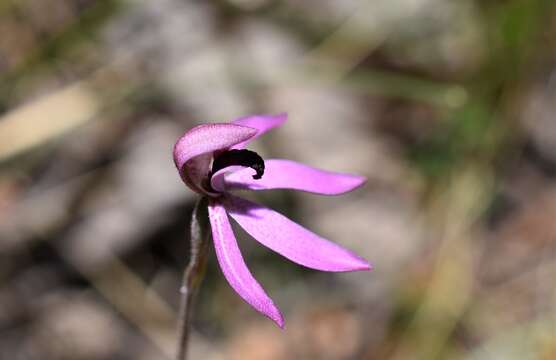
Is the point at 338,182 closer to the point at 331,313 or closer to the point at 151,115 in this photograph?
the point at 331,313

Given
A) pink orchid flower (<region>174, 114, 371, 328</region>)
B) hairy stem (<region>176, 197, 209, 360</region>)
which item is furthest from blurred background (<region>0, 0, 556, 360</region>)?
pink orchid flower (<region>174, 114, 371, 328</region>)

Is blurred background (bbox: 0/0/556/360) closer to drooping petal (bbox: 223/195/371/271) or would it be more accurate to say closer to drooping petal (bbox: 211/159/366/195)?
drooping petal (bbox: 211/159/366/195)

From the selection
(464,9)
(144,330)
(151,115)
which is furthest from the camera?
(464,9)

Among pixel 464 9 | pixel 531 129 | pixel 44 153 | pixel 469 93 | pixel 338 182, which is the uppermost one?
pixel 464 9

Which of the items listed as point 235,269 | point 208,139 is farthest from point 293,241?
point 208,139

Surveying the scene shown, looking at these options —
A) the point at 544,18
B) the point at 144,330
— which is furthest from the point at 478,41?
the point at 144,330

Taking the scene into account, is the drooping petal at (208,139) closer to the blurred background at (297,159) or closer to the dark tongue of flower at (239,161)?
the dark tongue of flower at (239,161)
